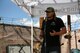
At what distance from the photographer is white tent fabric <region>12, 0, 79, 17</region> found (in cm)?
516

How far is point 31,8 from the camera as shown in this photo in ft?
17.4

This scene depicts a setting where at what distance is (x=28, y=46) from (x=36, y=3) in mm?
2013

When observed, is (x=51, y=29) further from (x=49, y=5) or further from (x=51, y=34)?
(x=49, y=5)

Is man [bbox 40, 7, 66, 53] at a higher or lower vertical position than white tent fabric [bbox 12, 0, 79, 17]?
lower

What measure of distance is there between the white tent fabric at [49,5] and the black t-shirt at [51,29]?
244 centimetres

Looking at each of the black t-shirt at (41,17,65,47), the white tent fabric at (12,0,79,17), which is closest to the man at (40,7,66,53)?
the black t-shirt at (41,17,65,47)

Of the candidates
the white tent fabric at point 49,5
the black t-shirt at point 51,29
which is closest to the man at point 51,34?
the black t-shirt at point 51,29

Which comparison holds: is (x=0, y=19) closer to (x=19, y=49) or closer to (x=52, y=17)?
(x=19, y=49)

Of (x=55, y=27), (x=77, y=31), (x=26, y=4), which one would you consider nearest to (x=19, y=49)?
(x=26, y=4)

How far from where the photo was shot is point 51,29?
259 cm

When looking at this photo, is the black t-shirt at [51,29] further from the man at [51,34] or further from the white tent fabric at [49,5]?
the white tent fabric at [49,5]

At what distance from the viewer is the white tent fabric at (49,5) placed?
5164mm

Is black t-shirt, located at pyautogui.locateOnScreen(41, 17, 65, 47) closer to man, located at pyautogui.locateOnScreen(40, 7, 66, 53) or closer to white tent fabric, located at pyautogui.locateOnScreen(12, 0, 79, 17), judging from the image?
man, located at pyautogui.locateOnScreen(40, 7, 66, 53)

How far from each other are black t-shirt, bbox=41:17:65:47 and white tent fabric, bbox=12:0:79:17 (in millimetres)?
2440
